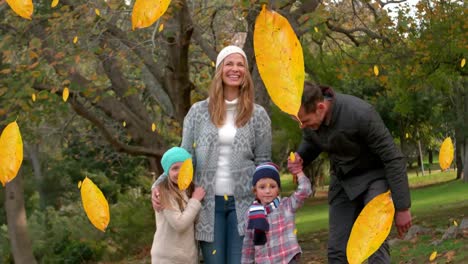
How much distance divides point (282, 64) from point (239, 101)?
7.38ft

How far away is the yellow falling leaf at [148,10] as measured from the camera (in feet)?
6.95

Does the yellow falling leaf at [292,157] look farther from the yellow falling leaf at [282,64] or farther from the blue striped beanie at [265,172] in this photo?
the yellow falling leaf at [282,64]

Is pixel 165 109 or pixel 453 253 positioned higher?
pixel 165 109

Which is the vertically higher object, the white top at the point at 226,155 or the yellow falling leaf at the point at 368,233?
the white top at the point at 226,155

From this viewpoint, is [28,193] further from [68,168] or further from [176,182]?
[176,182]

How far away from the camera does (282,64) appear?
1742 millimetres

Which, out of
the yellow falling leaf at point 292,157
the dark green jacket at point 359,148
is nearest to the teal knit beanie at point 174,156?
the yellow falling leaf at point 292,157

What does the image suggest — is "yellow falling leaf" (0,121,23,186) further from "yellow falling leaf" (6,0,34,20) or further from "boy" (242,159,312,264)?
"boy" (242,159,312,264)

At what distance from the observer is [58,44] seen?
9.92 metres

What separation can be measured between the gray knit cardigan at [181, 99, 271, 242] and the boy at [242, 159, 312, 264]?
5 cm

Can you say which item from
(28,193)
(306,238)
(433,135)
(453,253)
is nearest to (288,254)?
(453,253)

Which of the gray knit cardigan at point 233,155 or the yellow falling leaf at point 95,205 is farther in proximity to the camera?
the gray knit cardigan at point 233,155

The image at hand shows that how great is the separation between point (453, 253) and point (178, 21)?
377 cm

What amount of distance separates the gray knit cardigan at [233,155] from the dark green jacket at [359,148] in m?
0.25
